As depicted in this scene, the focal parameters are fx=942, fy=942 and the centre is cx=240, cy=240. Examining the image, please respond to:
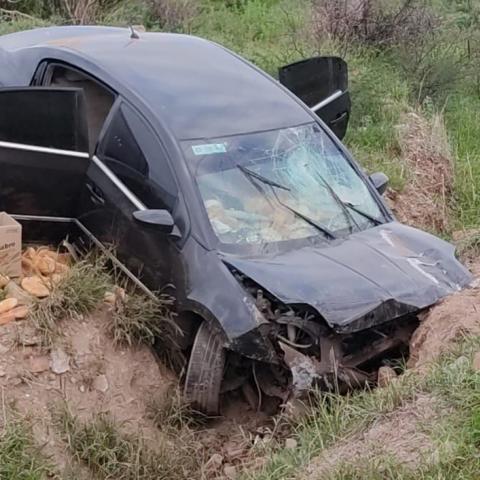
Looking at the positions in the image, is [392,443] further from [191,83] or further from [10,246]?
[191,83]

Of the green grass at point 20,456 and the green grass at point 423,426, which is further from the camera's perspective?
the green grass at point 20,456

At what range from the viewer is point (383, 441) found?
3840mm

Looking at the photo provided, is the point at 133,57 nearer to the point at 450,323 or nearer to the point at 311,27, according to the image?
the point at 450,323

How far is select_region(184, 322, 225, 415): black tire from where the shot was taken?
15.9ft

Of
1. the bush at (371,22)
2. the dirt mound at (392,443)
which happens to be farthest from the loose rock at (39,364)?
the bush at (371,22)

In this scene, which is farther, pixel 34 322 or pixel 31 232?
pixel 31 232

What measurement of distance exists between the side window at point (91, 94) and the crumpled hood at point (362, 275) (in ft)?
4.78

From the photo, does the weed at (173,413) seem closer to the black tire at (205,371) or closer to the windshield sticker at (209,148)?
the black tire at (205,371)

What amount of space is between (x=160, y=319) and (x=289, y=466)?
1.45 meters

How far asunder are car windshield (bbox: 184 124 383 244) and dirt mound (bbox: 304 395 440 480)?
1475mm

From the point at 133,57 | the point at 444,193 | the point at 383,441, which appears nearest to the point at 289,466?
the point at 383,441

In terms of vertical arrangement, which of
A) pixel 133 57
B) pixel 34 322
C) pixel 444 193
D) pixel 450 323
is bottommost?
pixel 444 193

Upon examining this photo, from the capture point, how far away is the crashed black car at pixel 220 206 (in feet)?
15.7

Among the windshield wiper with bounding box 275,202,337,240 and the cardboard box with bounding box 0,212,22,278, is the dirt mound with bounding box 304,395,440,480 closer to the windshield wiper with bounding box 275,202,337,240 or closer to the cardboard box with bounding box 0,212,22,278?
the windshield wiper with bounding box 275,202,337,240
